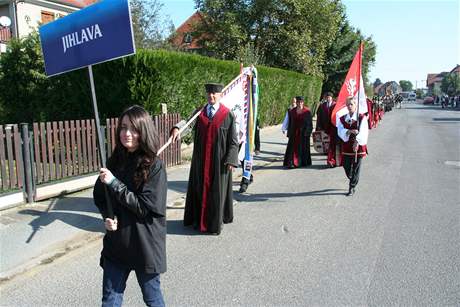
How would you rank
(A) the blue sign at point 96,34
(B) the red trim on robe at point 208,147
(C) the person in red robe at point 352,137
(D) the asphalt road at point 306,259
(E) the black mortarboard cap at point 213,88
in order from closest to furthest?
(A) the blue sign at point 96,34
(D) the asphalt road at point 306,259
(E) the black mortarboard cap at point 213,88
(B) the red trim on robe at point 208,147
(C) the person in red robe at point 352,137

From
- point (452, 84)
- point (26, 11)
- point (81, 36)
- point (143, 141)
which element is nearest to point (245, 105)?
point (81, 36)

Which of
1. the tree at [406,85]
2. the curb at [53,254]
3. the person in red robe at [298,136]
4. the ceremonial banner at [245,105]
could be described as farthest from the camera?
the tree at [406,85]

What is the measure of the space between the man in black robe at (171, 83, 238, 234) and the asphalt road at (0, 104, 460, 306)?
Result: 30 cm

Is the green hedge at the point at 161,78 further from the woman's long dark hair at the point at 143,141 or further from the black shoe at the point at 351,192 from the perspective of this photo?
the woman's long dark hair at the point at 143,141

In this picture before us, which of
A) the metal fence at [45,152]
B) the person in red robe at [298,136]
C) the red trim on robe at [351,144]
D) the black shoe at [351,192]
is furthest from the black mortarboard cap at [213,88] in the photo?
the person in red robe at [298,136]

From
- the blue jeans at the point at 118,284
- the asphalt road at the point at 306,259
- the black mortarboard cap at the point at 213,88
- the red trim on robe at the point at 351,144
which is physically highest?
the black mortarboard cap at the point at 213,88

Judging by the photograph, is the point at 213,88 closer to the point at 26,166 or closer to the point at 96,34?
the point at 96,34

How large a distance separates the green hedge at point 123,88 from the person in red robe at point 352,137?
4.82 metres

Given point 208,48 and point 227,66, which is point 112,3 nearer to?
point 227,66

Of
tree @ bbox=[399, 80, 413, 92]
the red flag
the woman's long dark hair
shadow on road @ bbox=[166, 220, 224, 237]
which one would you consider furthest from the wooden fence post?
tree @ bbox=[399, 80, 413, 92]

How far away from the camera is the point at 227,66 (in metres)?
15.1

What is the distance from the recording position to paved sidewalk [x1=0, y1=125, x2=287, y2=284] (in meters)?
4.60

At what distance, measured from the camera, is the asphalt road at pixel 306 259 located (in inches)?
147

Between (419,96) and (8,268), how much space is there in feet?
492
